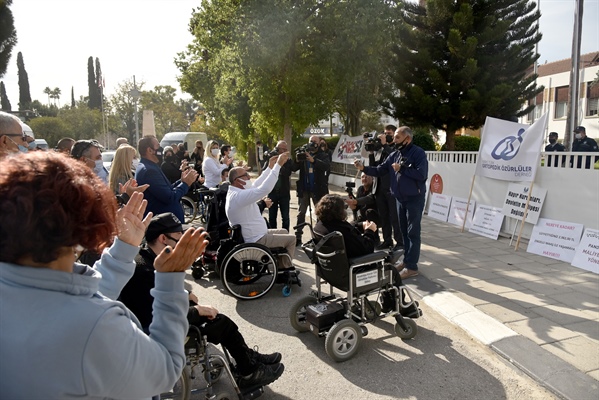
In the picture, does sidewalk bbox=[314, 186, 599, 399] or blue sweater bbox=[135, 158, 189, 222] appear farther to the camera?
blue sweater bbox=[135, 158, 189, 222]

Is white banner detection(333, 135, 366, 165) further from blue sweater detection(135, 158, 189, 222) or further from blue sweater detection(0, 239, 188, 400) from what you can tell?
blue sweater detection(0, 239, 188, 400)

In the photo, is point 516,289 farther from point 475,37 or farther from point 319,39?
point 475,37

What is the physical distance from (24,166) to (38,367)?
1.69ft

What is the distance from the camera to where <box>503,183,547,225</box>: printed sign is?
7.07 metres

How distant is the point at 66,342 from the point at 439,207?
374 inches

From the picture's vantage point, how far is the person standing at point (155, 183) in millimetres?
4723

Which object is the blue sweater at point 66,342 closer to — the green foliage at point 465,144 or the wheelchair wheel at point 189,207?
the wheelchair wheel at point 189,207

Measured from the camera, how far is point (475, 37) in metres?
14.7

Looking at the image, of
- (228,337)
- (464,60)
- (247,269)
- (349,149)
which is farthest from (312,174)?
(464,60)

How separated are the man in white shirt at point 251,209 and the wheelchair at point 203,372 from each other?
84.6 inches

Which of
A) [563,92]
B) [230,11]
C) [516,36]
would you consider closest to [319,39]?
[230,11]

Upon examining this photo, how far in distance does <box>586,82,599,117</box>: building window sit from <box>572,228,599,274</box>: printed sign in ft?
113

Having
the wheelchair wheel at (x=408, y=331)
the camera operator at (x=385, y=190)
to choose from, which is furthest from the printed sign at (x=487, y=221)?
the wheelchair wheel at (x=408, y=331)

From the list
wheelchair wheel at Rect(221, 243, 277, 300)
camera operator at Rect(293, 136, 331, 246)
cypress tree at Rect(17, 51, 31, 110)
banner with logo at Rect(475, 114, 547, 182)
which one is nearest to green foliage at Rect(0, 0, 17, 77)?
camera operator at Rect(293, 136, 331, 246)
